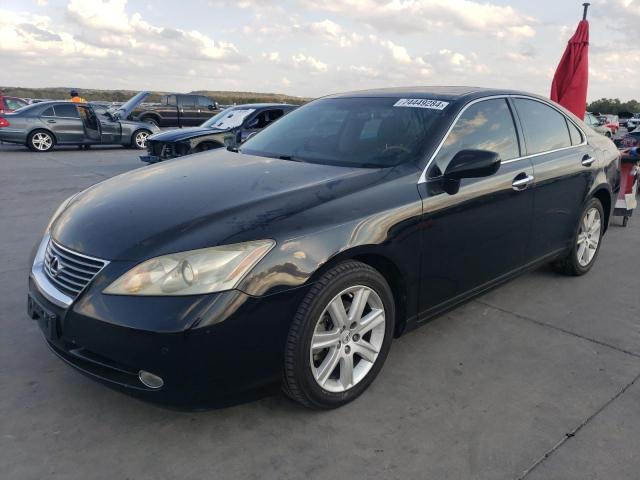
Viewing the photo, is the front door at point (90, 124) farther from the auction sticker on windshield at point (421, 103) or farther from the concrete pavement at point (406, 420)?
the auction sticker on windshield at point (421, 103)

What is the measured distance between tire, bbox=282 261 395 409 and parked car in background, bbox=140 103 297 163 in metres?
6.66

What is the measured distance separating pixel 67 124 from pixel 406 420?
1506 cm

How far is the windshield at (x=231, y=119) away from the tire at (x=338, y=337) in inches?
308

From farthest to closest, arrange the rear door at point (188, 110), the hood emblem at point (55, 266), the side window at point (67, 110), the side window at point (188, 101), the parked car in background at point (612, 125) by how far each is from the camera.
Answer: the side window at point (188, 101) → the rear door at point (188, 110) → the parked car in background at point (612, 125) → the side window at point (67, 110) → the hood emblem at point (55, 266)

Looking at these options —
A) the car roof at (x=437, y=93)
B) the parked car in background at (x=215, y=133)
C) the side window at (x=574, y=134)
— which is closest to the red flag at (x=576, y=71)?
the side window at (x=574, y=134)

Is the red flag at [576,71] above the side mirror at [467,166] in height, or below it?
above

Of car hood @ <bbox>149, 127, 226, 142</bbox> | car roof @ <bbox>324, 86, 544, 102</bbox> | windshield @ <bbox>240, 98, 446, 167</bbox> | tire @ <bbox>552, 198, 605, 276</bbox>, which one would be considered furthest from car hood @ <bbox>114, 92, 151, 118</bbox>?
tire @ <bbox>552, 198, 605, 276</bbox>

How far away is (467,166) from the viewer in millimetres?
3023

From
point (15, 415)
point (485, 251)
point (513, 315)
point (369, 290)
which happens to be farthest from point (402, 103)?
point (15, 415)

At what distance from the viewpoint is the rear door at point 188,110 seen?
2378 cm

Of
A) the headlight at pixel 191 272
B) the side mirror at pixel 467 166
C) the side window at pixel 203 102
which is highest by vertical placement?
the side window at pixel 203 102

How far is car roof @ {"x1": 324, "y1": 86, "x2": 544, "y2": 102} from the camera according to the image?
356 cm

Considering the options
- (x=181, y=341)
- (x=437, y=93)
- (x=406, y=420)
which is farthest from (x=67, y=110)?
(x=406, y=420)

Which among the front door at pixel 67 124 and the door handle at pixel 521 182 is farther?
the front door at pixel 67 124
